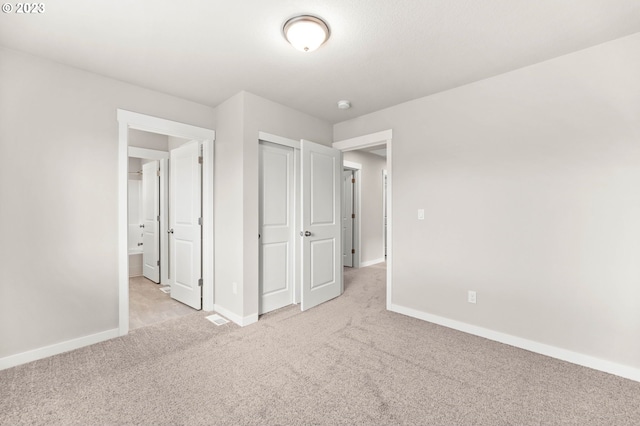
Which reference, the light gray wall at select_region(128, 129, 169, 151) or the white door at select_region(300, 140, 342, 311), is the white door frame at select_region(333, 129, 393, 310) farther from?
the light gray wall at select_region(128, 129, 169, 151)

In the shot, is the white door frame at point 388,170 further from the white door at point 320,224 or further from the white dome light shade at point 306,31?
the white dome light shade at point 306,31

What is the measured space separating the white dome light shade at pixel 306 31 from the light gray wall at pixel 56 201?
1.87 metres

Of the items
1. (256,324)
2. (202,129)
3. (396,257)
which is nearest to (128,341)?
(256,324)

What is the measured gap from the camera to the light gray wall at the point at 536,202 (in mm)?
2121

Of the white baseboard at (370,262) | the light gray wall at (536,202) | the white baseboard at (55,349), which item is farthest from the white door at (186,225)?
the white baseboard at (370,262)

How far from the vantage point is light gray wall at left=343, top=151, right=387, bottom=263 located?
5.95 m

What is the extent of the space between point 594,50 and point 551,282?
1.87 m

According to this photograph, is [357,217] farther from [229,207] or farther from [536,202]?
[536,202]

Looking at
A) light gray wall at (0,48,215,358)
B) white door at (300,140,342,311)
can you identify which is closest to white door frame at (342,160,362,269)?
white door at (300,140,342,311)

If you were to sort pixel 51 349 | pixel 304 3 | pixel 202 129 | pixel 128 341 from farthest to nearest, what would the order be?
pixel 202 129 → pixel 128 341 → pixel 51 349 → pixel 304 3

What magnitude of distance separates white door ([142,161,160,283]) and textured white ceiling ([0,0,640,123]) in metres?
2.16

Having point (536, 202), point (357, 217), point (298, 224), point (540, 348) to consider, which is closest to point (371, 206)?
point (357, 217)

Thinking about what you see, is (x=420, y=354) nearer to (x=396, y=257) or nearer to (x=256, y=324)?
(x=396, y=257)

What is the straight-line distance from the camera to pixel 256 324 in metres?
3.01
